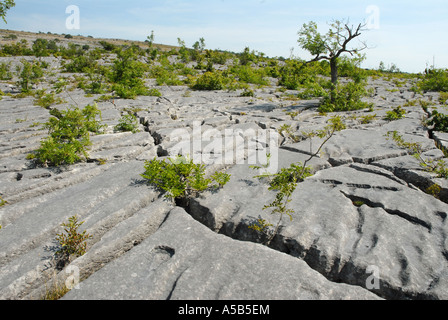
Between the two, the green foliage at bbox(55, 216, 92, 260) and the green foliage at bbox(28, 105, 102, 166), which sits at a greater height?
the green foliage at bbox(28, 105, 102, 166)

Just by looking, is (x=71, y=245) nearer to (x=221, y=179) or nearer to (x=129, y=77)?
(x=221, y=179)

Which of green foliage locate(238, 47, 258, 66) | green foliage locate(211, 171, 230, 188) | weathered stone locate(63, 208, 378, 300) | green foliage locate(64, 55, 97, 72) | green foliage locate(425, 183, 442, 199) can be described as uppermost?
green foliage locate(238, 47, 258, 66)

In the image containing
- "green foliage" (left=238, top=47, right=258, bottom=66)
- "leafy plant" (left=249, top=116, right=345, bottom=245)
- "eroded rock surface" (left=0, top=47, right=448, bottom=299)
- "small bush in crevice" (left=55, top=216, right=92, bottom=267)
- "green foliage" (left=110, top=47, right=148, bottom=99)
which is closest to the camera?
"eroded rock surface" (left=0, top=47, right=448, bottom=299)

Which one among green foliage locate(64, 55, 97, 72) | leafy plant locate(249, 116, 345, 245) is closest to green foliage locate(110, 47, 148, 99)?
green foliage locate(64, 55, 97, 72)

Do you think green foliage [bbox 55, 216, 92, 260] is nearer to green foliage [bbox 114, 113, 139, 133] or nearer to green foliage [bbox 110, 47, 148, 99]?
green foliage [bbox 114, 113, 139, 133]

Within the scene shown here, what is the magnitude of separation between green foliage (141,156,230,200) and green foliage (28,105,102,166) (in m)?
2.19

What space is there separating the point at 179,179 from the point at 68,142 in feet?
12.0

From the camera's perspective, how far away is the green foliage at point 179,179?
16.3 feet

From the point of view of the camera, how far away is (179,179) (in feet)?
16.9

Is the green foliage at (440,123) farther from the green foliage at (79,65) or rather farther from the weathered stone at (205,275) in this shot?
the green foliage at (79,65)

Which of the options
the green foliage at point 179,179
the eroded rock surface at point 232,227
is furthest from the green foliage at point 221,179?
the eroded rock surface at point 232,227

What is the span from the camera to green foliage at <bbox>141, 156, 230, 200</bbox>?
4969mm

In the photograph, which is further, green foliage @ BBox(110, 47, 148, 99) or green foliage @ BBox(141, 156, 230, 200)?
green foliage @ BBox(110, 47, 148, 99)

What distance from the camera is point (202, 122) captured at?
33.5ft
